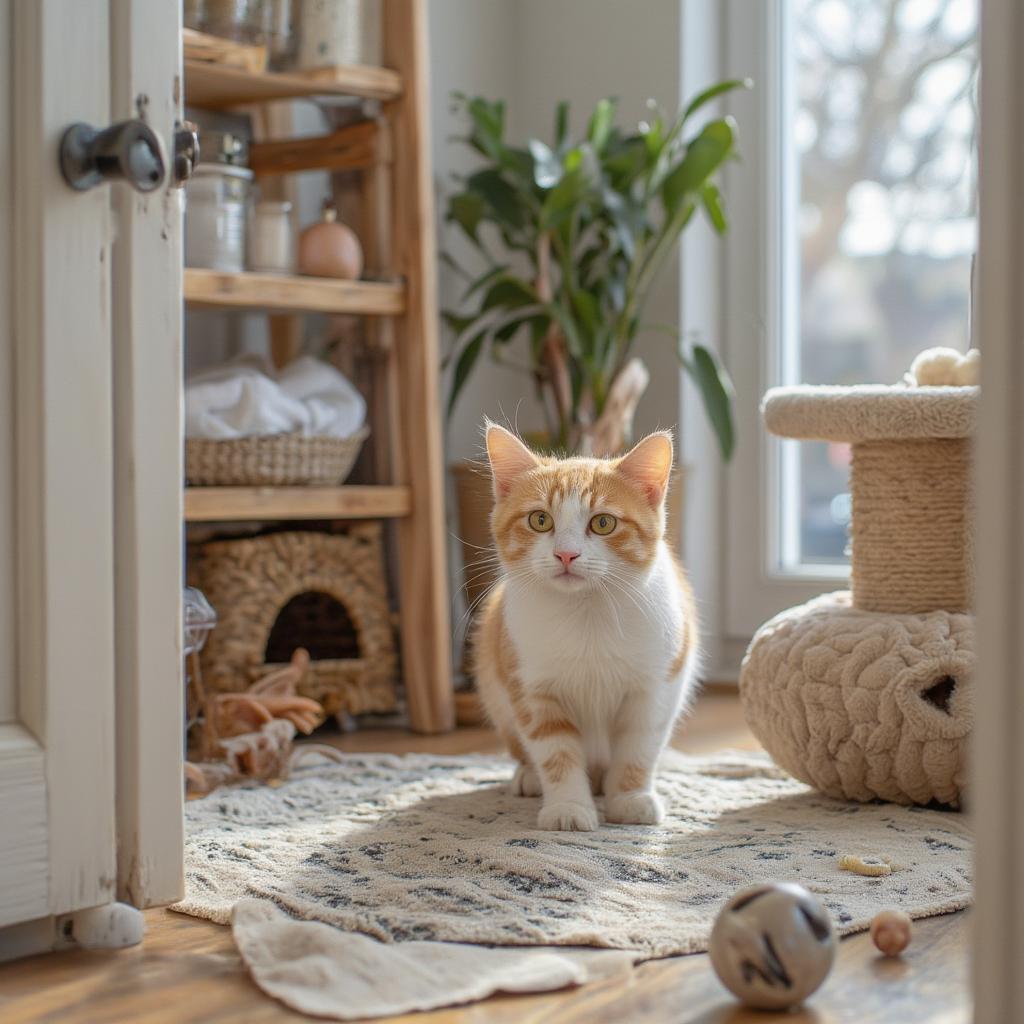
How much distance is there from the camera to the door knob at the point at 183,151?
1207mm

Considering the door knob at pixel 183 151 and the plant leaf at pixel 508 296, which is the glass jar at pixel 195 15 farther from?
the door knob at pixel 183 151

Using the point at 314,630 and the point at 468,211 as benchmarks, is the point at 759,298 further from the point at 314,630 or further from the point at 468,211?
the point at 314,630

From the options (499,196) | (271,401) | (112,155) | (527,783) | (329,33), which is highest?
(329,33)

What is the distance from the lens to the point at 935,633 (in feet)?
5.46

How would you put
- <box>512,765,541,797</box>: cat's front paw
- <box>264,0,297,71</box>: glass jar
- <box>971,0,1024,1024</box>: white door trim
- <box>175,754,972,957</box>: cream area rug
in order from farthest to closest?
<box>264,0,297,71</box>: glass jar, <box>512,765,541,797</box>: cat's front paw, <box>175,754,972,957</box>: cream area rug, <box>971,0,1024,1024</box>: white door trim

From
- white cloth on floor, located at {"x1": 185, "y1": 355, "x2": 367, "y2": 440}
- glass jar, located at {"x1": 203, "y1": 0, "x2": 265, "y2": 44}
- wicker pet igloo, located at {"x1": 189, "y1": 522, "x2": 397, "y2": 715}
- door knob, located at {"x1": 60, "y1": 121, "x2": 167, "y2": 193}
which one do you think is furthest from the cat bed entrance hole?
door knob, located at {"x1": 60, "y1": 121, "x2": 167, "y2": 193}

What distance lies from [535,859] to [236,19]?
1.53 metres

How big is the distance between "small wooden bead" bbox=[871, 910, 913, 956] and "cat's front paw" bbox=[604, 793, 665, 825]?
470 mm

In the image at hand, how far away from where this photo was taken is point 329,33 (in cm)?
233

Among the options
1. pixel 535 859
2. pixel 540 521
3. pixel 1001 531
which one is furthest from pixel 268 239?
pixel 1001 531

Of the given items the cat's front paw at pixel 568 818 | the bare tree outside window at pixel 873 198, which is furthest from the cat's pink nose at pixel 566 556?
the bare tree outside window at pixel 873 198

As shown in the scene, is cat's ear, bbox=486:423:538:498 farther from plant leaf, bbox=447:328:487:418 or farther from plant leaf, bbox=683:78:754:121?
plant leaf, bbox=683:78:754:121

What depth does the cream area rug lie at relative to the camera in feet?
4.01

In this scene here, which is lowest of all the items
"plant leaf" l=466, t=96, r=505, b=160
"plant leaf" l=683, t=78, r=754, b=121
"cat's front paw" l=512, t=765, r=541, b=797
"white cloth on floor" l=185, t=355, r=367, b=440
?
"cat's front paw" l=512, t=765, r=541, b=797
